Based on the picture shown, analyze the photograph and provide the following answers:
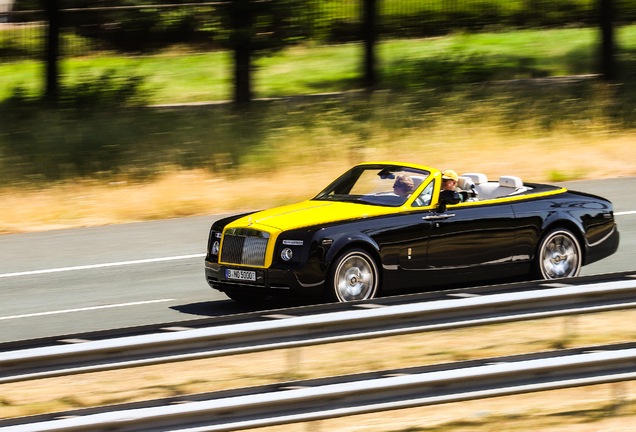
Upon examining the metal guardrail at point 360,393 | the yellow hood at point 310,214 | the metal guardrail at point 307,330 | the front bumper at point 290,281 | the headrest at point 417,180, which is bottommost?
the metal guardrail at point 360,393

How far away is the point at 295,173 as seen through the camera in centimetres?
2058

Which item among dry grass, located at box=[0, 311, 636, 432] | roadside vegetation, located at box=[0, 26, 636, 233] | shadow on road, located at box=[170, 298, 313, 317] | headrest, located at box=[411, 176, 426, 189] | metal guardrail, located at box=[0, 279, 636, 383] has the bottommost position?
dry grass, located at box=[0, 311, 636, 432]

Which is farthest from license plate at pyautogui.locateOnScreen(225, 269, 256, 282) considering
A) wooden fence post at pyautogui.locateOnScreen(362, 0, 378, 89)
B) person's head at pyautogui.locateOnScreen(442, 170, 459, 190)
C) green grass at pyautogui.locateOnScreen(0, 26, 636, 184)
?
wooden fence post at pyautogui.locateOnScreen(362, 0, 378, 89)

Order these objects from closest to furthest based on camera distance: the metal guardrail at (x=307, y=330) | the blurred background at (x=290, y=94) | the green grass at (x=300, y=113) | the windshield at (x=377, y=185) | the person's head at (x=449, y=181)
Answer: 1. the metal guardrail at (x=307, y=330)
2. the windshield at (x=377, y=185)
3. the person's head at (x=449, y=181)
4. the blurred background at (x=290, y=94)
5. the green grass at (x=300, y=113)

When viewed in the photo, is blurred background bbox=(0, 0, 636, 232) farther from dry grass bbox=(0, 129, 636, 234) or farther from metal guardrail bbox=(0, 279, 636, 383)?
metal guardrail bbox=(0, 279, 636, 383)

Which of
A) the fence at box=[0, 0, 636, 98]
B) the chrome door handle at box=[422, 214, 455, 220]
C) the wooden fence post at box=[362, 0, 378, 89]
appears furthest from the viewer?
the wooden fence post at box=[362, 0, 378, 89]

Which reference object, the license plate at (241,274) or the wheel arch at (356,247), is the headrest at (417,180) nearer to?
the wheel arch at (356,247)

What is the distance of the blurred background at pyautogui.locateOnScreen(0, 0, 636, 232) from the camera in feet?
67.7

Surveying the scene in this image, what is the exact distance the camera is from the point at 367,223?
9.49 meters

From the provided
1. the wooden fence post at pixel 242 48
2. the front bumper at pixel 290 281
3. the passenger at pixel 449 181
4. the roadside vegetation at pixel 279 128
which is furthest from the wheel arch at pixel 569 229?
the wooden fence post at pixel 242 48

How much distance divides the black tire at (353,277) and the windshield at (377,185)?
81 cm

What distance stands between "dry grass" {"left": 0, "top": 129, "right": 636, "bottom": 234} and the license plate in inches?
303

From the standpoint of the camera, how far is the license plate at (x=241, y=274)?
9.46 metres

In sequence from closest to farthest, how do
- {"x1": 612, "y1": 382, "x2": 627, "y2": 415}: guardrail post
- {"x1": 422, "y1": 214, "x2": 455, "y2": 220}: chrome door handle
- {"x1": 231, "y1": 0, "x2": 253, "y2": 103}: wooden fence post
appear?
{"x1": 612, "y1": 382, "x2": 627, "y2": 415}: guardrail post
{"x1": 422, "y1": 214, "x2": 455, "y2": 220}: chrome door handle
{"x1": 231, "y1": 0, "x2": 253, "y2": 103}: wooden fence post
